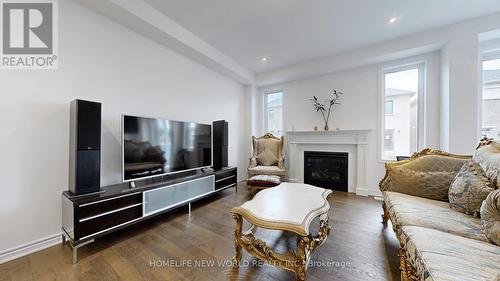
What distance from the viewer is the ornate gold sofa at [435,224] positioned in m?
0.87

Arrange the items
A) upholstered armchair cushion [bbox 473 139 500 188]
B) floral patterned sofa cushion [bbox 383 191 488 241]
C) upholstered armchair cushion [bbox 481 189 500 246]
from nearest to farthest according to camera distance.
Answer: upholstered armchair cushion [bbox 481 189 500 246]
floral patterned sofa cushion [bbox 383 191 488 241]
upholstered armchair cushion [bbox 473 139 500 188]

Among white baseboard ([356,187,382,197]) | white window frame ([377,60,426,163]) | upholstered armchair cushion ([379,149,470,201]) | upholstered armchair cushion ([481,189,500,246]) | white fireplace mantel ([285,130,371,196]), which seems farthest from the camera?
white fireplace mantel ([285,130,371,196])

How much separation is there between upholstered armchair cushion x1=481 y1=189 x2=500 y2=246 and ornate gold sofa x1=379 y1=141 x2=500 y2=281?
4 centimetres

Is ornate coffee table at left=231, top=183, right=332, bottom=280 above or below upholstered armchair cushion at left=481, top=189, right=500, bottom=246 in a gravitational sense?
below

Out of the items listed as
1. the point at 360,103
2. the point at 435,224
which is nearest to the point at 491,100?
the point at 360,103

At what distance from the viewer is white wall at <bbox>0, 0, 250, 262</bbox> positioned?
5.33 ft

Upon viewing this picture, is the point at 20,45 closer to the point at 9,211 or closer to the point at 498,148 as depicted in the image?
the point at 9,211

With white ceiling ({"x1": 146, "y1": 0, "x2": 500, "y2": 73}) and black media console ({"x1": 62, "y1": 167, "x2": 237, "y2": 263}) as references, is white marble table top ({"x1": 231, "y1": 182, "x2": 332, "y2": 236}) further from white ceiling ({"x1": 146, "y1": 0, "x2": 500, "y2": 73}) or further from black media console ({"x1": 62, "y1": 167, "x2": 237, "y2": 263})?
white ceiling ({"x1": 146, "y1": 0, "x2": 500, "y2": 73})

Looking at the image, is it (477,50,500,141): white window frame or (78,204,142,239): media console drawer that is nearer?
(78,204,142,239): media console drawer

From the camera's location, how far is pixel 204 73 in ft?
11.7

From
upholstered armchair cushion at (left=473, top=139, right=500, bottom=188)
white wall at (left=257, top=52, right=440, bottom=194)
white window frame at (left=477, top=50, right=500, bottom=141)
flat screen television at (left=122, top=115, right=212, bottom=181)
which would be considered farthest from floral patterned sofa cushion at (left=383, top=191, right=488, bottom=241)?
flat screen television at (left=122, top=115, right=212, bottom=181)

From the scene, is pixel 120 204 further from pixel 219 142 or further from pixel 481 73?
pixel 481 73

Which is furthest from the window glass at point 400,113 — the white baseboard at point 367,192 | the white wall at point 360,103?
the white baseboard at point 367,192

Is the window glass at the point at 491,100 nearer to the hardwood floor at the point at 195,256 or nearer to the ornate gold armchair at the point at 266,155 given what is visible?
the hardwood floor at the point at 195,256
